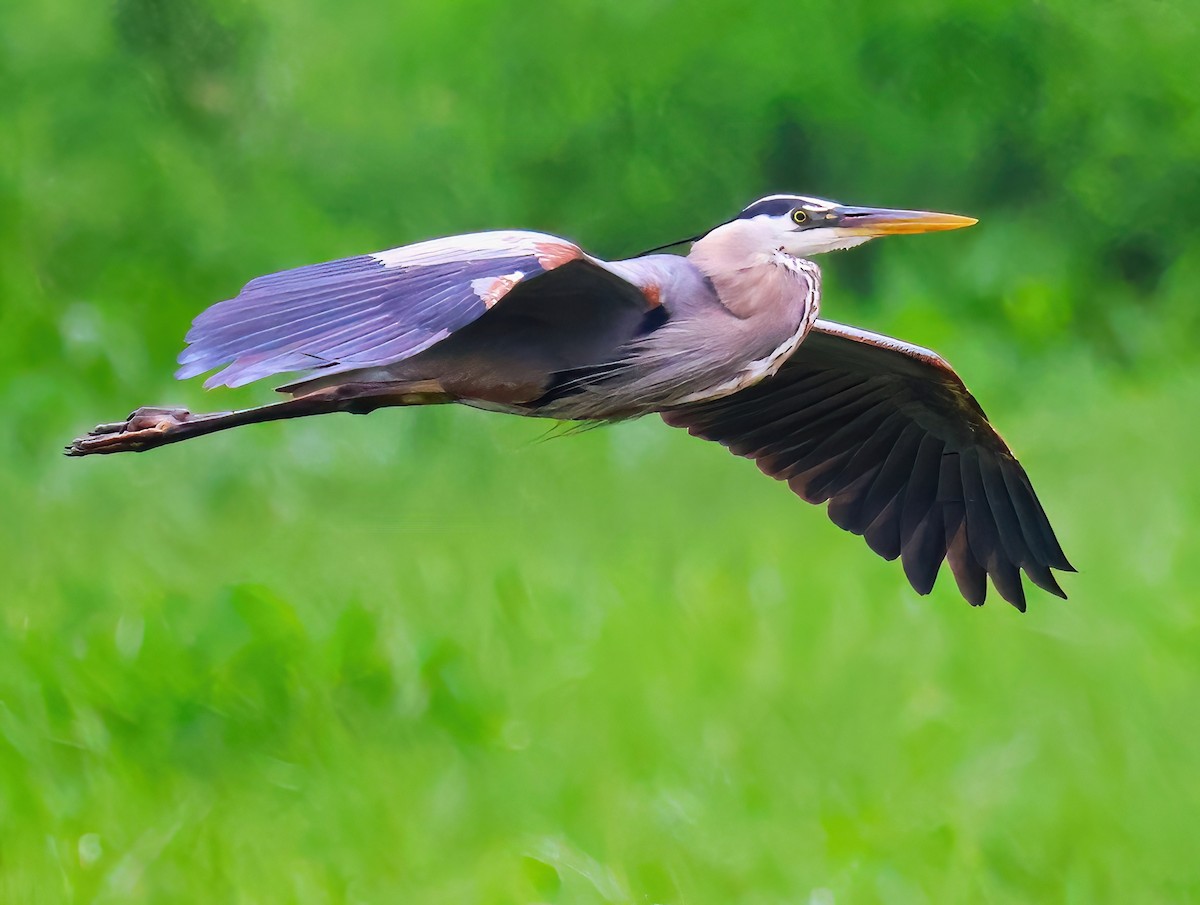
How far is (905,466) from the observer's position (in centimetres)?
420

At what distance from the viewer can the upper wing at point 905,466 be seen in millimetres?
4105

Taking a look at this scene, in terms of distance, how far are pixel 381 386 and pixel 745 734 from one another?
2.26 metres

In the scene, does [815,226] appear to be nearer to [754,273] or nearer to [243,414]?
[754,273]

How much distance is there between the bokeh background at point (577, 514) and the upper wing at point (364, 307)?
209 centimetres

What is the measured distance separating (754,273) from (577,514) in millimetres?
2436

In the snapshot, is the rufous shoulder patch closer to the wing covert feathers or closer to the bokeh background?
the wing covert feathers

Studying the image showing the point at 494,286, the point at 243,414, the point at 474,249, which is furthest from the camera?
the point at 243,414

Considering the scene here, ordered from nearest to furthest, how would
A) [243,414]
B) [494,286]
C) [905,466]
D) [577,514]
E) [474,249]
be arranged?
[494,286] < [474,249] < [243,414] < [905,466] < [577,514]

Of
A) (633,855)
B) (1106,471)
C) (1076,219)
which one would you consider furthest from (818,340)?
(1076,219)

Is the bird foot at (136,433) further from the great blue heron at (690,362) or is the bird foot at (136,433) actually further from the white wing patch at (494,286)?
the white wing patch at (494,286)

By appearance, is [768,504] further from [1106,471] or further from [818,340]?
[818,340]

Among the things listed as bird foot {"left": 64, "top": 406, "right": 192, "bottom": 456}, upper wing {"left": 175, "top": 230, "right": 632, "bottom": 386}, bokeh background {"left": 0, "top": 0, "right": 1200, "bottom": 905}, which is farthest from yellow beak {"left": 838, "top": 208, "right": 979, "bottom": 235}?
bokeh background {"left": 0, "top": 0, "right": 1200, "bottom": 905}

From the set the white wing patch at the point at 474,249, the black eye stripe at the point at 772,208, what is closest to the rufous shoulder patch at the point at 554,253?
the white wing patch at the point at 474,249

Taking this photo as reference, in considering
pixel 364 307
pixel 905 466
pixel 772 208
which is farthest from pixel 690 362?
pixel 905 466
